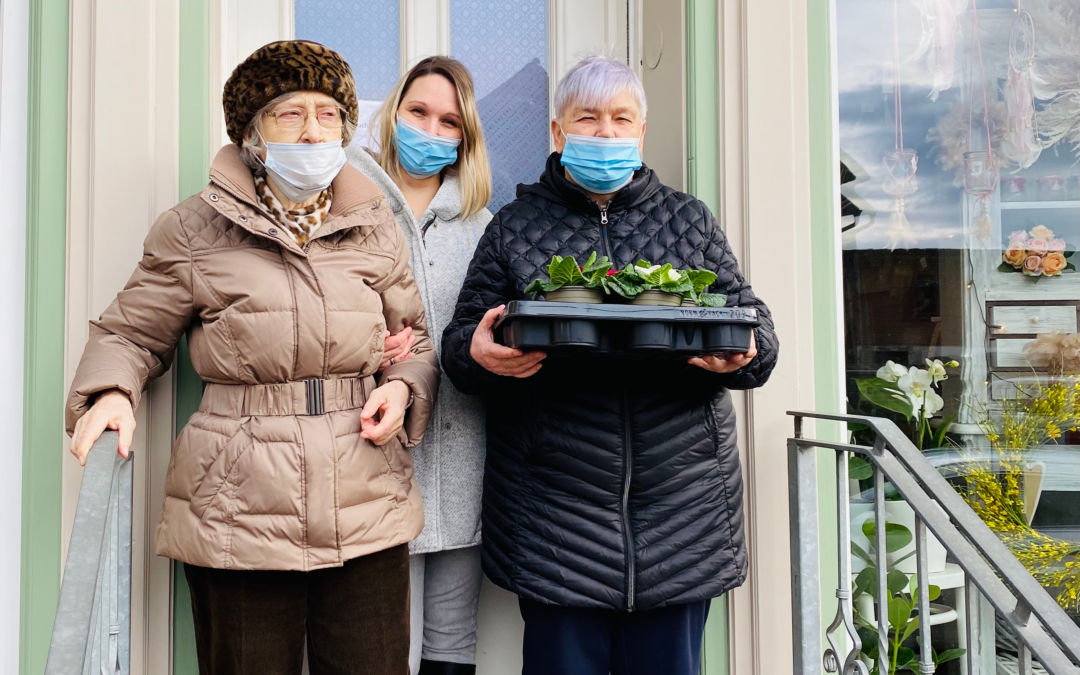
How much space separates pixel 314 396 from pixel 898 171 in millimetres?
2191

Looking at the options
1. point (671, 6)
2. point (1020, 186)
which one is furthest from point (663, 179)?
point (1020, 186)

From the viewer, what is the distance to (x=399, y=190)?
6.89 feet

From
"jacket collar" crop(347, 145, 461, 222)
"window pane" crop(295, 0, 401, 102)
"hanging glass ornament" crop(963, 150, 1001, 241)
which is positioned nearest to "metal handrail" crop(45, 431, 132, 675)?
"jacket collar" crop(347, 145, 461, 222)

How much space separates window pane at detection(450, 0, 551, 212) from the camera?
266 cm

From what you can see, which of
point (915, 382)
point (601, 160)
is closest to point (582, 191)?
point (601, 160)

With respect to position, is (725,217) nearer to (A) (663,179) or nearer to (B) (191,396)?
(A) (663,179)

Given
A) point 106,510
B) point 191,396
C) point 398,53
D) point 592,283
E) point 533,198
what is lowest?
point 106,510

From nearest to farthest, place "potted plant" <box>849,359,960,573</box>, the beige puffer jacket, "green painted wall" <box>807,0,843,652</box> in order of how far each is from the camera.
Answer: the beige puffer jacket, "green painted wall" <box>807,0,843,652</box>, "potted plant" <box>849,359,960,573</box>

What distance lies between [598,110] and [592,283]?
489 millimetres

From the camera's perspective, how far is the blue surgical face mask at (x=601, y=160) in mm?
1847

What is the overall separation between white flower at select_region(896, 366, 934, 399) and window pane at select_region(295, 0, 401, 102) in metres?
2.05

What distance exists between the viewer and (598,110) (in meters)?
1.86

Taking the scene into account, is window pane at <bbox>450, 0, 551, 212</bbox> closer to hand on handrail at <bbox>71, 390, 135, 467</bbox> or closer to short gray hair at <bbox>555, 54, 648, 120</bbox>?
short gray hair at <bbox>555, 54, 648, 120</bbox>

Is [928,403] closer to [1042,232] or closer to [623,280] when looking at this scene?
[1042,232]
